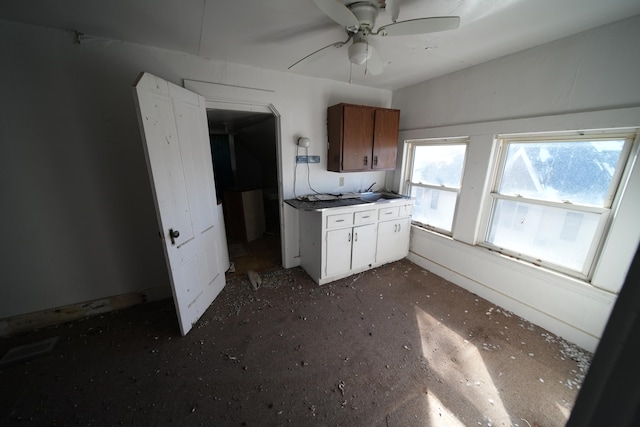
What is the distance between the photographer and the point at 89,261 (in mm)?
2043

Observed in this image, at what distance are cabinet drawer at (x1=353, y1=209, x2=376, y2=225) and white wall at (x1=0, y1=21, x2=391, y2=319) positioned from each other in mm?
1797

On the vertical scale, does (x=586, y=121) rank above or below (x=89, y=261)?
above

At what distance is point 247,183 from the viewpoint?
5.52 meters

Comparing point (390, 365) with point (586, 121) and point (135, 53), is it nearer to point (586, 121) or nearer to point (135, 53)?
point (586, 121)

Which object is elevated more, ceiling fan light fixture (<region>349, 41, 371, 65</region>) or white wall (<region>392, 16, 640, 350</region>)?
ceiling fan light fixture (<region>349, 41, 371, 65</region>)

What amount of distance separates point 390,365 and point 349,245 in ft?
4.06

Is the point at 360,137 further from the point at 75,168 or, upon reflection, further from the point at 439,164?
the point at 75,168

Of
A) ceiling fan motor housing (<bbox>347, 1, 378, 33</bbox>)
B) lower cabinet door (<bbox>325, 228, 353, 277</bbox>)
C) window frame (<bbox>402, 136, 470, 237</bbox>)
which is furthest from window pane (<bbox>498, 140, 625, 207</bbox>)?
ceiling fan motor housing (<bbox>347, 1, 378, 33</bbox>)

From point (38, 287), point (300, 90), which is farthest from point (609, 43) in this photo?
point (38, 287)

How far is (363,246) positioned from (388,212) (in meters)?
0.52

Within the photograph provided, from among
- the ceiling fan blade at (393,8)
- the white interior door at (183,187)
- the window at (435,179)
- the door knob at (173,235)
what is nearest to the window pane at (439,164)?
the window at (435,179)

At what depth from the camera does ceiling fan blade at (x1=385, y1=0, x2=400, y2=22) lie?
53.9 inches

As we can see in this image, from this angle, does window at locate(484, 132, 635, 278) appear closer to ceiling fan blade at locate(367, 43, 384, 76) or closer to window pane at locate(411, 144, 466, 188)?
window pane at locate(411, 144, 466, 188)

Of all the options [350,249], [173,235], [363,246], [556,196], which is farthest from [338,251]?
[556,196]
